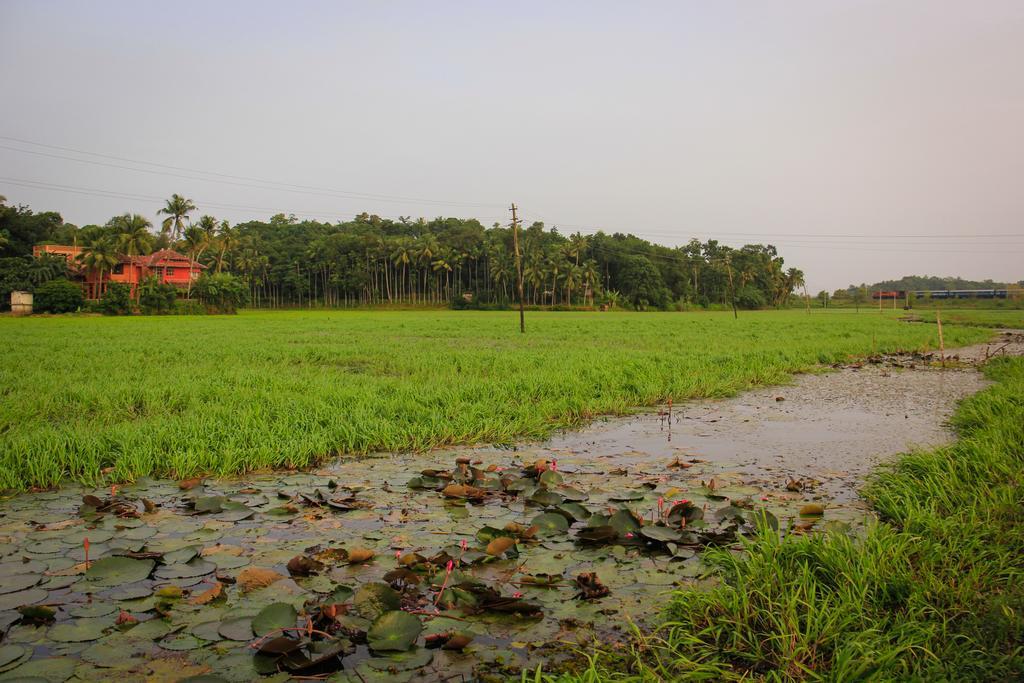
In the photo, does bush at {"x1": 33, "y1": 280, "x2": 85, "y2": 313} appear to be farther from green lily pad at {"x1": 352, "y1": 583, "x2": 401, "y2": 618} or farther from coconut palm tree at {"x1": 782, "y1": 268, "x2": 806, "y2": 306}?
coconut palm tree at {"x1": 782, "y1": 268, "x2": 806, "y2": 306}

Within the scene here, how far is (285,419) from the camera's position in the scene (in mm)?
6957

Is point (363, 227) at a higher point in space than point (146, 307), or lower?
higher

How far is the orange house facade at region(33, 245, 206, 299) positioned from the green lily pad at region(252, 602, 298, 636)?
53.2 meters

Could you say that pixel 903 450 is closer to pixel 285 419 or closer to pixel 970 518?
pixel 970 518

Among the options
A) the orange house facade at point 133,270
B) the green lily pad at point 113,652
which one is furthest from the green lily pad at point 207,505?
the orange house facade at point 133,270

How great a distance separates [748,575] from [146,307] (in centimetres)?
5125

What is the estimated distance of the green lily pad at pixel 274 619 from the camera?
2547 mm

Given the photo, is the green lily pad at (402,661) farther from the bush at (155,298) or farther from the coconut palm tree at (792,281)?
the coconut palm tree at (792,281)

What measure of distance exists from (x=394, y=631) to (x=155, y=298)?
50.9 metres

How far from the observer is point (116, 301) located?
146ft

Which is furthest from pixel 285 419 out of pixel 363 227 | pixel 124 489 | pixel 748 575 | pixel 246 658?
pixel 363 227

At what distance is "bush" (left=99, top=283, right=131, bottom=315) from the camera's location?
145ft

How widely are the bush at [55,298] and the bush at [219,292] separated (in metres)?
9.42

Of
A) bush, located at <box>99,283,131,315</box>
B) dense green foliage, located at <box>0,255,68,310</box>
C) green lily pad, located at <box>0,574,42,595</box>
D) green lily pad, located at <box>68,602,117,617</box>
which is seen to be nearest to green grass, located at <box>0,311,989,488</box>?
green lily pad, located at <box>0,574,42,595</box>
